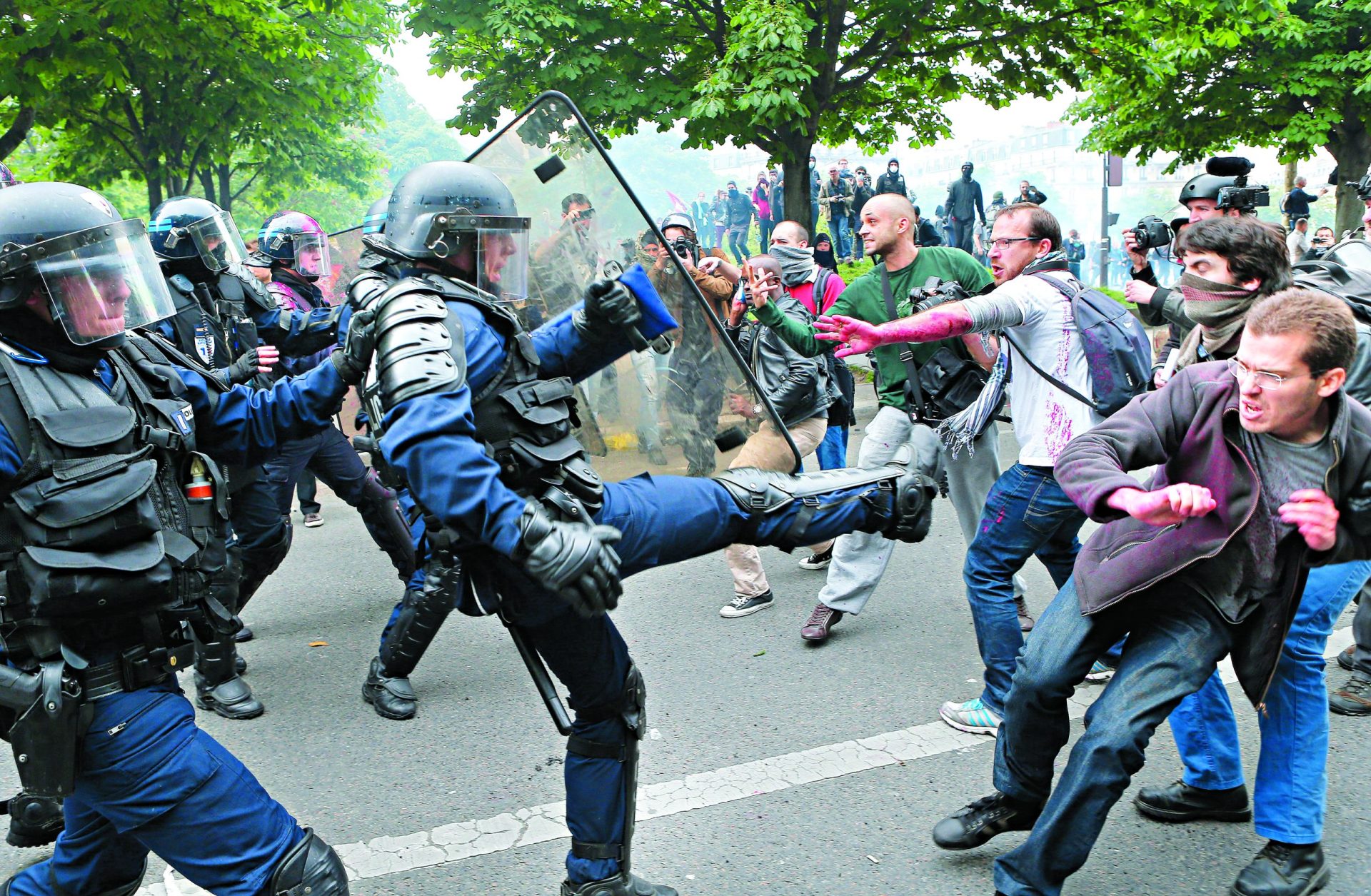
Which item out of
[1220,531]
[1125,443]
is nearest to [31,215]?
[1125,443]

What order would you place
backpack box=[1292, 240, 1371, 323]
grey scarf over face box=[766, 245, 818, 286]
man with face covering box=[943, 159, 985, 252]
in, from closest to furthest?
backpack box=[1292, 240, 1371, 323]
grey scarf over face box=[766, 245, 818, 286]
man with face covering box=[943, 159, 985, 252]

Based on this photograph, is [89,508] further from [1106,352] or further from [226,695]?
[1106,352]

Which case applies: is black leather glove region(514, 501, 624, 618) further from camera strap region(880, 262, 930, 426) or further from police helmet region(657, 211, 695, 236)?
police helmet region(657, 211, 695, 236)

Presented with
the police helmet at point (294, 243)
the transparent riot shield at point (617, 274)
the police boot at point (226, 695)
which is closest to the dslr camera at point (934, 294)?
the transparent riot shield at point (617, 274)

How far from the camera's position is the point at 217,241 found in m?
5.04

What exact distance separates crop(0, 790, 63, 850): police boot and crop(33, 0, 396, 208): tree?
11.3 metres

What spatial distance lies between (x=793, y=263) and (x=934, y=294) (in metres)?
1.80

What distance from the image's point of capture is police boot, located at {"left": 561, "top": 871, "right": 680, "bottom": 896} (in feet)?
8.96

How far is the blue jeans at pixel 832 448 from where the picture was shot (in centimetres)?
617

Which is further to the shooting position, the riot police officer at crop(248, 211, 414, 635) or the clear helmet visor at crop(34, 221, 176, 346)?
the riot police officer at crop(248, 211, 414, 635)

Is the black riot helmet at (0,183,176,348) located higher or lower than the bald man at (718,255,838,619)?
higher

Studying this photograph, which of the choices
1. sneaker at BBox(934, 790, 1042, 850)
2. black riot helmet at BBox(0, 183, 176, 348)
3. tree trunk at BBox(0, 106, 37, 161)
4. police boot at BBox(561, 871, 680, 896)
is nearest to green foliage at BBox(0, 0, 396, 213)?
tree trunk at BBox(0, 106, 37, 161)

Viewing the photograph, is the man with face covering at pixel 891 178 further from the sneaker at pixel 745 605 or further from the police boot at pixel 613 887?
the police boot at pixel 613 887

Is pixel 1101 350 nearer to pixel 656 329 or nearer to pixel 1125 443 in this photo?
pixel 1125 443
